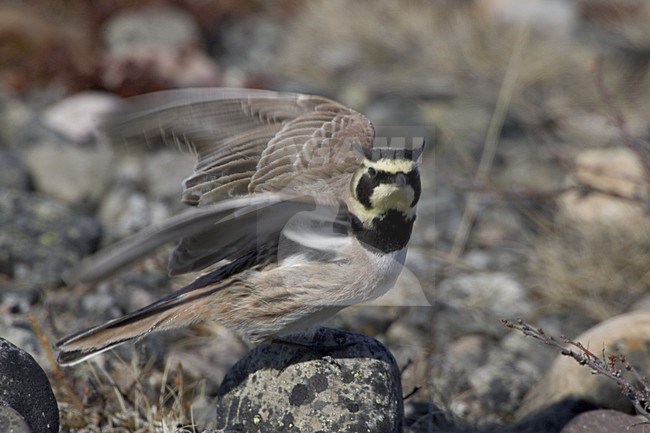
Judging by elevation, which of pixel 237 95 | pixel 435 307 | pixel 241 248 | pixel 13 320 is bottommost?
pixel 435 307

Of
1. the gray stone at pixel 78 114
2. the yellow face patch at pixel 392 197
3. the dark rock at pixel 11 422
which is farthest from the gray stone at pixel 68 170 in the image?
the yellow face patch at pixel 392 197

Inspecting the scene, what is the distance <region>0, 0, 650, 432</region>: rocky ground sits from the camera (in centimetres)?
584

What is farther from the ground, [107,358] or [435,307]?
[107,358]

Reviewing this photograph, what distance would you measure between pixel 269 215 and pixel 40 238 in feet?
14.1

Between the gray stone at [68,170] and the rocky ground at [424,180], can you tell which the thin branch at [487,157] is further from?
the gray stone at [68,170]

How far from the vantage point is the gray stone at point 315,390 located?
432 cm

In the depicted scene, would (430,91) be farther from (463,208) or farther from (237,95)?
(237,95)

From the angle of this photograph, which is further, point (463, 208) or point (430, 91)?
point (430, 91)

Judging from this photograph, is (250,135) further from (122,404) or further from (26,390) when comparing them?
(26,390)

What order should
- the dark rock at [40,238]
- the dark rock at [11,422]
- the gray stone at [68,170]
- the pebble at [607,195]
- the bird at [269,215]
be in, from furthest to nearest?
the gray stone at [68,170]
the pebble at [607,195]
the dark rock at [40,238]
the bird at [269,215]
the dark rock at [11,422]

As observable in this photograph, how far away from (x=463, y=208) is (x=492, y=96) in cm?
252

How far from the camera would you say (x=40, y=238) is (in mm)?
7766

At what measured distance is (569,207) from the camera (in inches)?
322

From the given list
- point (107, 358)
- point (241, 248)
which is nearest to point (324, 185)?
point (241, 248)
